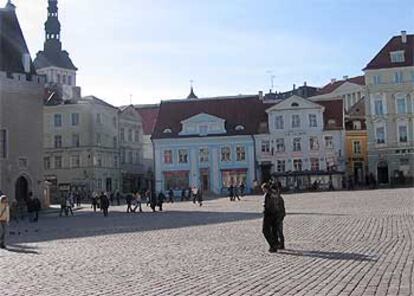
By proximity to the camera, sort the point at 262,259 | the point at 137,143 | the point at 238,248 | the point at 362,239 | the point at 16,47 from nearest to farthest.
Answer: the point at 262,259, the point at 238,248, the point at 362,239, the point at 16,47, the point at 137,143

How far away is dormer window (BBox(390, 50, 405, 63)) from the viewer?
75938mm

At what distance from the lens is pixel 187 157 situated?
257ft

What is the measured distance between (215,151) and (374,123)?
17682 millimetres

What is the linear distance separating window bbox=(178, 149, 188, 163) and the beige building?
2841 centimetres

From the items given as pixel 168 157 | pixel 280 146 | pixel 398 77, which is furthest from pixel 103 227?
pixel 398 77

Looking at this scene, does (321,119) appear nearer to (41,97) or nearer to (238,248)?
(41,97)

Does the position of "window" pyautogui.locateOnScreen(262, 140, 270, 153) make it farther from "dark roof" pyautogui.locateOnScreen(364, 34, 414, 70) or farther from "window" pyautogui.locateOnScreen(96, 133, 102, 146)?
"window" pyautogui.locateOnScreen(96, 133, 102, 146)

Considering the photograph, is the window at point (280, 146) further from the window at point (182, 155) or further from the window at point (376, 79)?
the window at point (376, 79)

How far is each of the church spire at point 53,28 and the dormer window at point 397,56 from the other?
209 ft

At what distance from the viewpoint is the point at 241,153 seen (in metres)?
77.4

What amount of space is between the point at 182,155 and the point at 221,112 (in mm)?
6952

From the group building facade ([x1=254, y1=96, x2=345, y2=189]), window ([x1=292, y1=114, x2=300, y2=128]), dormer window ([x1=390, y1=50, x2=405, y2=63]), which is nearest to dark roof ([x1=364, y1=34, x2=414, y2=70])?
dormer window ([x1=390, y1=50, x2=405, y2=63])

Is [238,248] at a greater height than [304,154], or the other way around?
[304,154]

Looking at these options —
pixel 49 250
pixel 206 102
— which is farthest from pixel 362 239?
pixel 206 102
